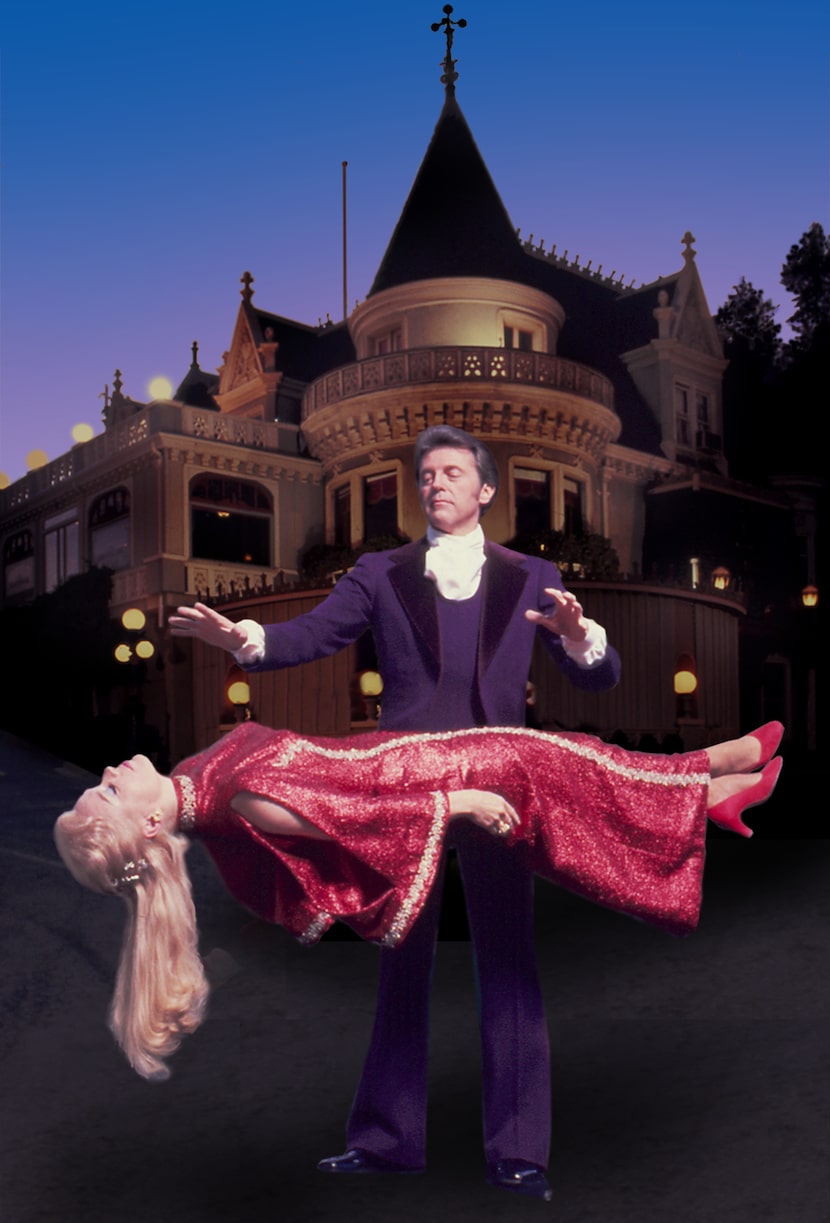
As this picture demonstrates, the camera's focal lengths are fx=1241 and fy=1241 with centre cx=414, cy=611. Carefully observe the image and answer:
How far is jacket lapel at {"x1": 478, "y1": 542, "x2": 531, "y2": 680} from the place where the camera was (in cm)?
343

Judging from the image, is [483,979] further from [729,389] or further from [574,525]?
[729,389]

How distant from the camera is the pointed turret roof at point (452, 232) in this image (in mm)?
10727

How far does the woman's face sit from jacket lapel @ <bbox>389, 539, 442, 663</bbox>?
2.79 feet

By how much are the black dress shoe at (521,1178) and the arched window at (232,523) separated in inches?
261

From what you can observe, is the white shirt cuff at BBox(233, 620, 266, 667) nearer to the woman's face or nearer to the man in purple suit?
the man in purple suit

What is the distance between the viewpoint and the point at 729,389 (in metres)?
13.1

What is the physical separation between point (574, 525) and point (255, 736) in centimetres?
850

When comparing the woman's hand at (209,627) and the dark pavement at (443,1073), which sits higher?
the woman's hand at (209,627)

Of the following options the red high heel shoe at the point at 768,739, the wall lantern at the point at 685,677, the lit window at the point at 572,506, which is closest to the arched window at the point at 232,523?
the lit window at the point at 572,506

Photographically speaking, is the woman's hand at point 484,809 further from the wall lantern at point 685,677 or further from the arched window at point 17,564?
the arched window at point 17,564

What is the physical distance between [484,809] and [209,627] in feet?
2.84

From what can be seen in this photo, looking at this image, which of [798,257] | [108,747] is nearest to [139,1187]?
[108,747]

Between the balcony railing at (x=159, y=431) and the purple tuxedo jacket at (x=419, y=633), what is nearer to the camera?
the purple tuxedo jacket at (x=419, y=633)

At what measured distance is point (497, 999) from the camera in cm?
332
